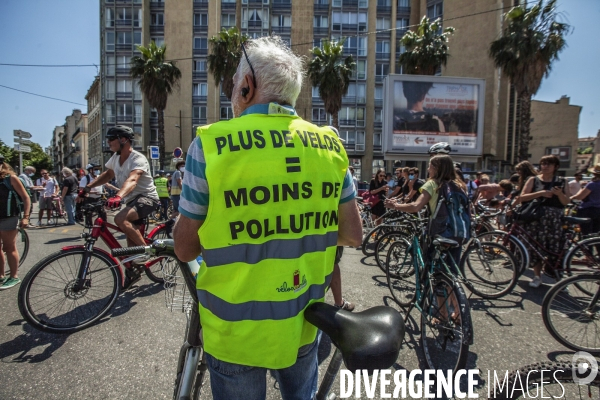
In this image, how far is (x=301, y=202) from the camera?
3.83ft

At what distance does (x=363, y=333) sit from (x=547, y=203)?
533 cm

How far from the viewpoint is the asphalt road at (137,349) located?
96.6 inches

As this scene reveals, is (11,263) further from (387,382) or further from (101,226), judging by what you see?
(387,382)

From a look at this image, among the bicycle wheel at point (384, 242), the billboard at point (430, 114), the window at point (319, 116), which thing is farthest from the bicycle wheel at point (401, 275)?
the window at point (319, 116)

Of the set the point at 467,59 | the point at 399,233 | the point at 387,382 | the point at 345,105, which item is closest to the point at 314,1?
the point at 345,105

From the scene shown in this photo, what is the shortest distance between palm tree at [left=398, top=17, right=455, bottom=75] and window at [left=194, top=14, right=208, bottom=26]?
940 inches

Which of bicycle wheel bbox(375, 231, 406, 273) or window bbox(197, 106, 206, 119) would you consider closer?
bicycle wheel bbox(375, 231, 406, 273)

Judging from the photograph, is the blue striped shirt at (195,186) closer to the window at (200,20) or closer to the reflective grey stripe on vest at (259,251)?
the reflective grey stripe on vest at (259,251)

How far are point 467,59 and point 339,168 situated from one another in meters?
39.0

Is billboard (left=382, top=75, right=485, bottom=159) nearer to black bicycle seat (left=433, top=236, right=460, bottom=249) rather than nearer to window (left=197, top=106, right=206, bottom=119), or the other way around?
black bicycle seat (left=433, top=236, right=460, bottom=249)

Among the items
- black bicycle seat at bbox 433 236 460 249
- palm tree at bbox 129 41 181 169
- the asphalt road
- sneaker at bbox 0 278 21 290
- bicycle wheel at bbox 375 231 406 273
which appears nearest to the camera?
the asphalt road

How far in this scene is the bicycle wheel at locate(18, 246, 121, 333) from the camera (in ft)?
10.4

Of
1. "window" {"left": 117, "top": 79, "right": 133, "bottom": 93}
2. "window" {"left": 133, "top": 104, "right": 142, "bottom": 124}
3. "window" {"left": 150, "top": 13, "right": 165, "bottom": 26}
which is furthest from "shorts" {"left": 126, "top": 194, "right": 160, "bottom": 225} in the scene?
"window" {"left": 150, "top": 13, "right": 165, "bottom": 26}

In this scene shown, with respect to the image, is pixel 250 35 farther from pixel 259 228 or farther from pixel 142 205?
pixel 259 228
